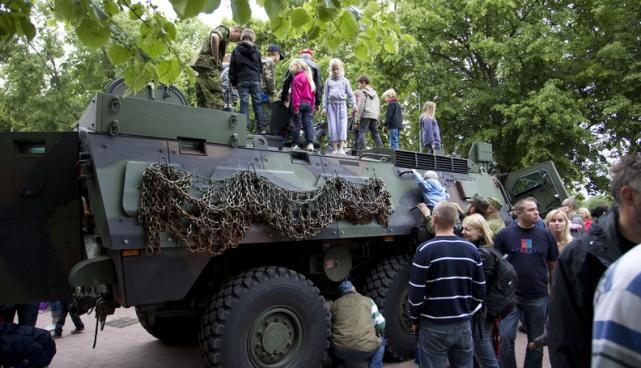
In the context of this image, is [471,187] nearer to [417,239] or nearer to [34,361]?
[417,239]

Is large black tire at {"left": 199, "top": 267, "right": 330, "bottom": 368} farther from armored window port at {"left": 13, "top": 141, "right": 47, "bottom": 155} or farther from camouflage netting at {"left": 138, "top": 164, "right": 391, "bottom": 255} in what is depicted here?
armored window port at {"left": 13, "top": 141, "right": 47, "bottom": 155}

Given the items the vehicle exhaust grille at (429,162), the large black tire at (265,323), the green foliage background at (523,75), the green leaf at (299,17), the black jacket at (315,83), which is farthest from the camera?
the green foliage background at (523,75)

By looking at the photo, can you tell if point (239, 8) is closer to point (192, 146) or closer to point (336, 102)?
point (192, 146)

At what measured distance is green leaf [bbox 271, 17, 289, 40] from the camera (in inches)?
123

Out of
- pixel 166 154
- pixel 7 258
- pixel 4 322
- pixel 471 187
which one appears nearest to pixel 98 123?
pixel 166 154

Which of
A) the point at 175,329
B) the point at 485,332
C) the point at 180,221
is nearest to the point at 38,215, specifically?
the point at 180,221

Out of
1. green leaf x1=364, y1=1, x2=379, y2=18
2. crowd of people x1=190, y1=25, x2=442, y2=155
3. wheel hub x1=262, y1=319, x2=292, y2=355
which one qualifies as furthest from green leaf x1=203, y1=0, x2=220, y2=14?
crowd of people x1=190, y1=25, x2=442, y2=155

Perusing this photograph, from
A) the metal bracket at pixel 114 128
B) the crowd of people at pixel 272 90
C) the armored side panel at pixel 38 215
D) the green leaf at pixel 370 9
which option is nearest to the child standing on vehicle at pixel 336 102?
the crowd of people at pixel 272 90

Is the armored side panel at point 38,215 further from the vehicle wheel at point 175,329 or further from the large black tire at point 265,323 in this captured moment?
the vehicle wheel at point 175,329

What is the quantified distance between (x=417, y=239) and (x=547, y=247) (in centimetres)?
190

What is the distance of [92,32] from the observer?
2.91 meters

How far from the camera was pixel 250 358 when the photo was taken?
4.50m

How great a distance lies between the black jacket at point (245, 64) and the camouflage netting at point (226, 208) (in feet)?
6.91

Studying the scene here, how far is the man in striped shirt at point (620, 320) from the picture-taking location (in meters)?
1.19
